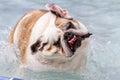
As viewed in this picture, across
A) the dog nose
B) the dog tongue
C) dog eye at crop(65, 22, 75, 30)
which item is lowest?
the dog tongue

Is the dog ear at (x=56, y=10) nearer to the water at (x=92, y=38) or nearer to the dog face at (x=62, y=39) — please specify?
the dog face at (x=62, y=39)

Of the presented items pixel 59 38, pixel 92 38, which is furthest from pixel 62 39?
pixel 92 38

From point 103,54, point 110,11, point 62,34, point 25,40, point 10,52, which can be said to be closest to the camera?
point 62,34

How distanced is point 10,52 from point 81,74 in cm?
51

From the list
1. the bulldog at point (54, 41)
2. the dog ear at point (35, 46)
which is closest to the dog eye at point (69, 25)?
the bulldog at point (54, 41)

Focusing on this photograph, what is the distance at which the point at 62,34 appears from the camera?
7.93ft

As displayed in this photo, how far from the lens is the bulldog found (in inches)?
95.6

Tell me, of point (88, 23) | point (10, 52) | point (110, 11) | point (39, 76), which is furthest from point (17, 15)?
point (39, 76)

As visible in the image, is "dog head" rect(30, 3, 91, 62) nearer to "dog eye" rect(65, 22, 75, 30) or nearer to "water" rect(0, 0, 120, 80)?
"dog eye" rect(65, 22, 75, 30)

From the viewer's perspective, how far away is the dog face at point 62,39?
2422 millimetres

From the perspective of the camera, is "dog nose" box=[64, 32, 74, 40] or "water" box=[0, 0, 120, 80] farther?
"water" box=[0, 0, 120, 80]

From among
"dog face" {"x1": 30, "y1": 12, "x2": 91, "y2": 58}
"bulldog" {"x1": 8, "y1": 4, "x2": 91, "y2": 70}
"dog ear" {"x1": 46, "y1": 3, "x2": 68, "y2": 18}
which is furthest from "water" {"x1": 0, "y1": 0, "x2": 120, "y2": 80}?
"dog ear" {"x1": 46, "y1": 3, "x2": 68, "y2": 18}

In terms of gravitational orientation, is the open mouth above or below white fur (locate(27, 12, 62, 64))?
below

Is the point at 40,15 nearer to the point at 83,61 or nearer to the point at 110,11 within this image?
the point at 83,61
